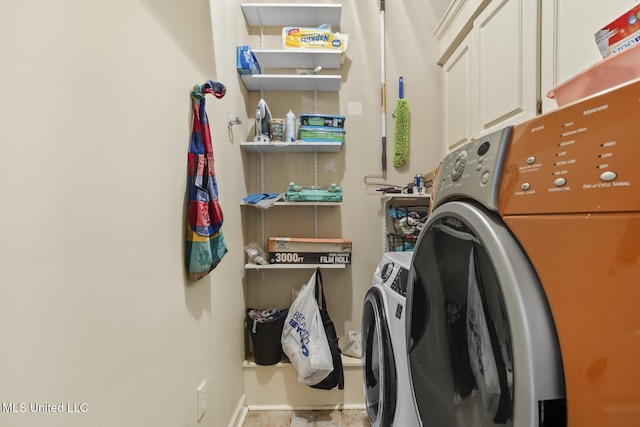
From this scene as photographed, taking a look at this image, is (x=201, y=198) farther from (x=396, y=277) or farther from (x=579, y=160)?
(x=579, y=160)

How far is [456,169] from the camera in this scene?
22.0 inches

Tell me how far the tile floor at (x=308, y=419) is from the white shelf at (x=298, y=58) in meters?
Answer: 2.13

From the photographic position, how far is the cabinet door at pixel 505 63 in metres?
0.96

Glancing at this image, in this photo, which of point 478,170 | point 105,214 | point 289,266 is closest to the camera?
point 478,170

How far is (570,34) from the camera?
0.82 metres

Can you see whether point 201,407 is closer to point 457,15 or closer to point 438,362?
point 438,362

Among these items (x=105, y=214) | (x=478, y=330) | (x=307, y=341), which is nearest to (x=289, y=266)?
(x=307, y=341)

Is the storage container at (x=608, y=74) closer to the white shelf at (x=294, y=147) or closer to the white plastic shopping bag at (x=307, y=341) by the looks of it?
the white shelf at (x=294, y=147)

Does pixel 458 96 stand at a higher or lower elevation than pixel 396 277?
higher

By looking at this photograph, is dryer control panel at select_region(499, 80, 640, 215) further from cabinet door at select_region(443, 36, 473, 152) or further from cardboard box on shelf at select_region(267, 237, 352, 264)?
cardboard box on shelf at select_region(267, 237, 352, 264)

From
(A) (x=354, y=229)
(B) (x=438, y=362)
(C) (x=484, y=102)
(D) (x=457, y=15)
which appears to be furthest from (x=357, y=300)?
(D) (x=457, y=15)

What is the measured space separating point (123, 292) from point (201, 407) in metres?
0.67

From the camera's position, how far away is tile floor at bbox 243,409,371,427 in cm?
148

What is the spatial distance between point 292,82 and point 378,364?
1600mm
